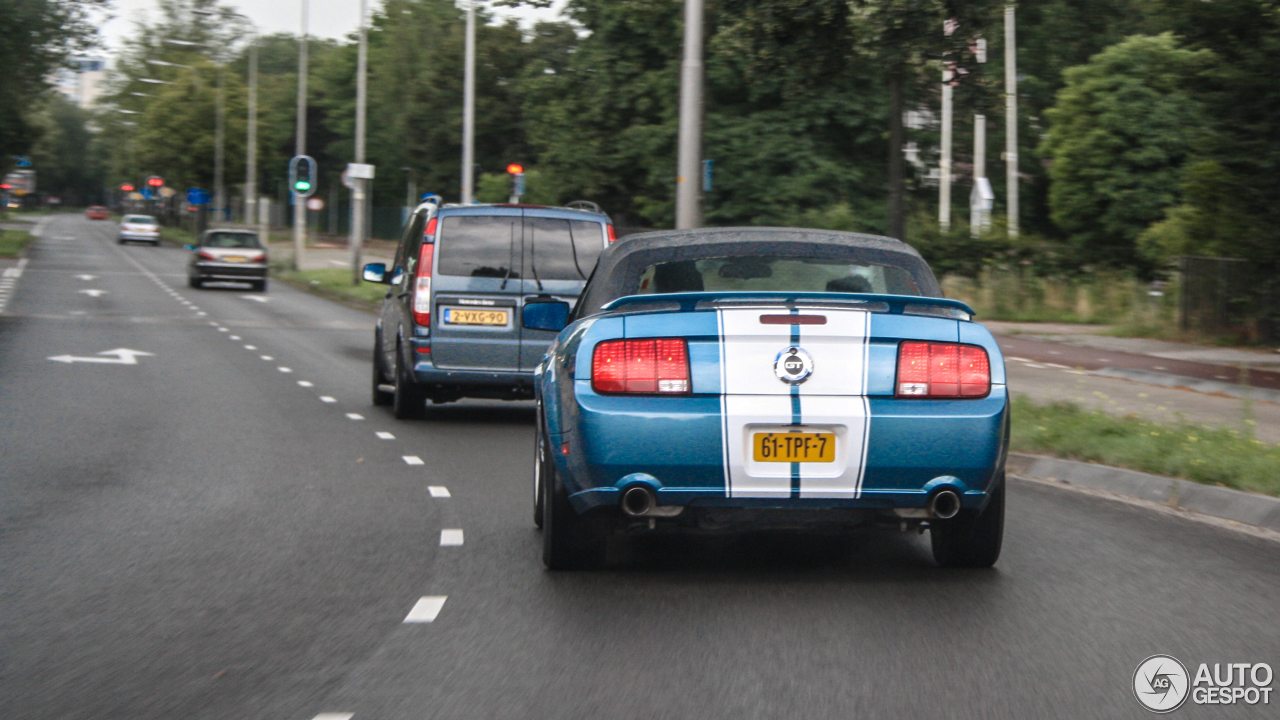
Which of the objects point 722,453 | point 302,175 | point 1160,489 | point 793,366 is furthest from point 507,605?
point 302,175

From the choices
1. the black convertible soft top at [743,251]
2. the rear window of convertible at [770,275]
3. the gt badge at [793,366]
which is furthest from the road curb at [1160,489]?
the gt badge at [793,366]

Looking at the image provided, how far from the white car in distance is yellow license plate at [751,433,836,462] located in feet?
241

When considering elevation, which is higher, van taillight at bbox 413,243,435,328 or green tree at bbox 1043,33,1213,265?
green tree at bbox 1043,33,1213,265

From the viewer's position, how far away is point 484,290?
12523 millimetres

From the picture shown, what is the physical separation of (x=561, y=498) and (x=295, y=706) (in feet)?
6.48

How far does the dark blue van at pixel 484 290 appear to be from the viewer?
41.0ft

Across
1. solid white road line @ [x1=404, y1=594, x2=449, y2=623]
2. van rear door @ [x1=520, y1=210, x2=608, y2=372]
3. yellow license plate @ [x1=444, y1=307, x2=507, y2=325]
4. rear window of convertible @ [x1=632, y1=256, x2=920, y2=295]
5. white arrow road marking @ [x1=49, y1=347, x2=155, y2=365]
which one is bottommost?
solid white road line @ [x1=404, y1=594, x2=449, y2=623]

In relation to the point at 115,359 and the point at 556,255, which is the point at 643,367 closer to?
the point at 556,255

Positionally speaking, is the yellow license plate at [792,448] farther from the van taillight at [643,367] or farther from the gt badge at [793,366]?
the van taillight at [643,367]

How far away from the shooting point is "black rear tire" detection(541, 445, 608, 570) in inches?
247

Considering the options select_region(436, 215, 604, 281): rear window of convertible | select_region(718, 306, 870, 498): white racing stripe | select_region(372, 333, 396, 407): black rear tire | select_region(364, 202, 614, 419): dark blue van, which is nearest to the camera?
select_region(718, 306, 870, 498): white racing stripe

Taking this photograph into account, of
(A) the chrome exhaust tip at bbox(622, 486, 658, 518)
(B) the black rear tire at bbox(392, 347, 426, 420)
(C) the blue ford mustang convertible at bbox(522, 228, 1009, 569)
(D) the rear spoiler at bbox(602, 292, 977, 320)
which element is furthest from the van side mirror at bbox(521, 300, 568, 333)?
(B) the black rear tire at bbox(392, 347, 426, 420)

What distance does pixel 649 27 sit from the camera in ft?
141

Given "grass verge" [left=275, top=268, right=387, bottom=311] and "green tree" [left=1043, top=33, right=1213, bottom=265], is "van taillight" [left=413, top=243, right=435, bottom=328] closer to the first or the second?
"grass verge" [left=275, top=268, right=387, bottom=311]
